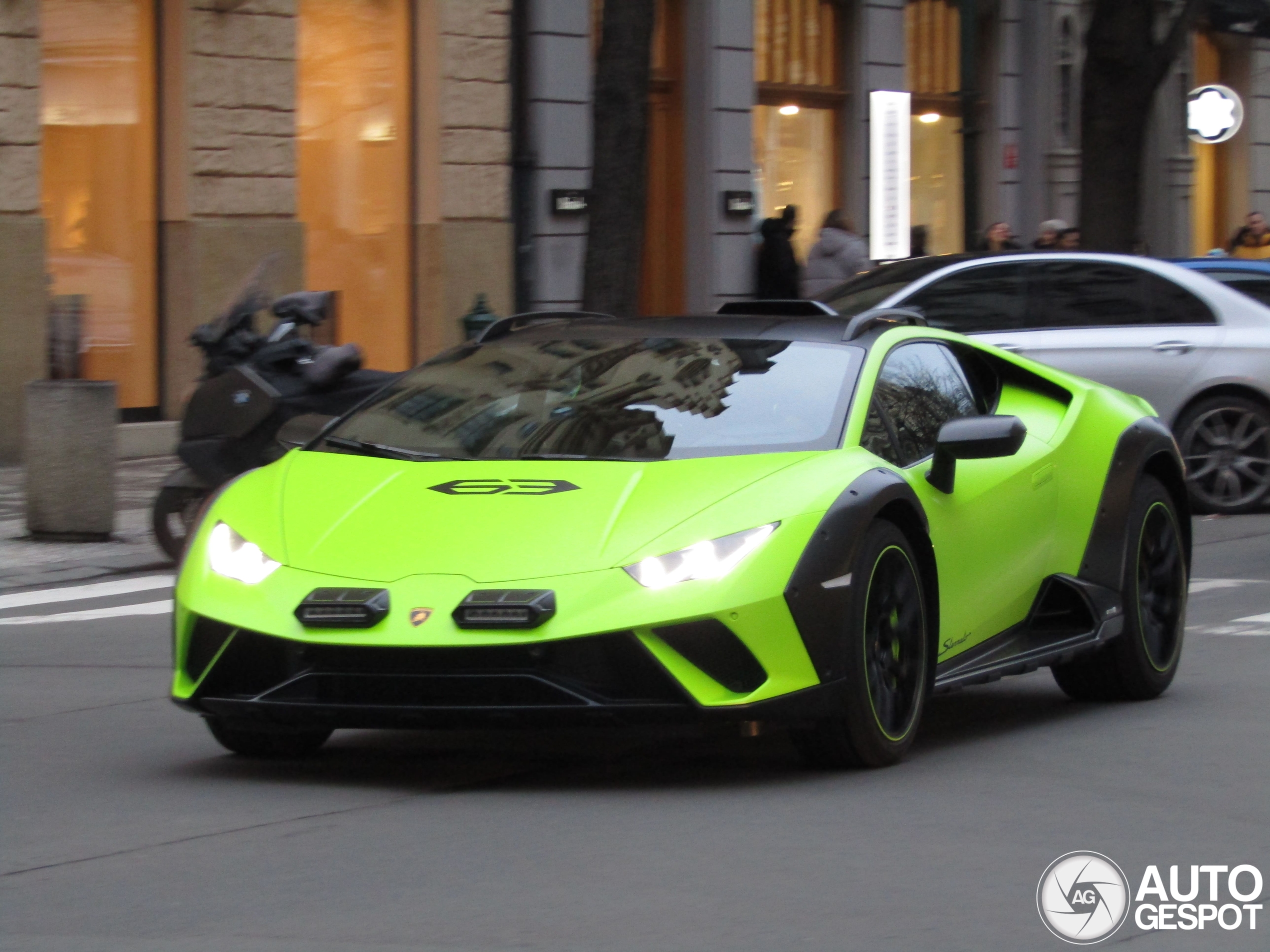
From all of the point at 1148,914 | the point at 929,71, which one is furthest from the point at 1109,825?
the point at 929,71

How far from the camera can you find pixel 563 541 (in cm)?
579

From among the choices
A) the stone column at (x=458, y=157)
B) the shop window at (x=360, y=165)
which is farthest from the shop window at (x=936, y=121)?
the shop window at (x=360, y=165)

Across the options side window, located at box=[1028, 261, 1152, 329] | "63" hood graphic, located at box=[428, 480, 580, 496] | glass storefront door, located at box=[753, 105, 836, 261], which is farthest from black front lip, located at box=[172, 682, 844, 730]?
glass storefront door, located at box=[753, 105, 836, 261]

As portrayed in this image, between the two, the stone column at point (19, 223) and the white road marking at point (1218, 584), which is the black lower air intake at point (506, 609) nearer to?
the white road marking at point (1218, 584)

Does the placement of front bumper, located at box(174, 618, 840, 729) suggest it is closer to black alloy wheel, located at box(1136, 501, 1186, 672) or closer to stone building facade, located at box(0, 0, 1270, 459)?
black alloy wheel, located at box(1136, 501, 1186, 672)

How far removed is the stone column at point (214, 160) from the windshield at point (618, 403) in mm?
11890

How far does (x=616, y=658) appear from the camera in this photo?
5617mm

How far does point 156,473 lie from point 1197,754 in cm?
1141

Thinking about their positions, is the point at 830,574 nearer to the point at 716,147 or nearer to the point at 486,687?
the point at 486,687

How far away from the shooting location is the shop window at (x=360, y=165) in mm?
20281

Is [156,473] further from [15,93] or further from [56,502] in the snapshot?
[56,502]

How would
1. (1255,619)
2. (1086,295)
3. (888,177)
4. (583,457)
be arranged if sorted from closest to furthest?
(583,457) → (1255,619) → (1086,295) → (888,177)

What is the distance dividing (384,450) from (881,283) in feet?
27.8

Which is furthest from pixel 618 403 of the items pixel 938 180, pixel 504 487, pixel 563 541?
pixel 938 180
